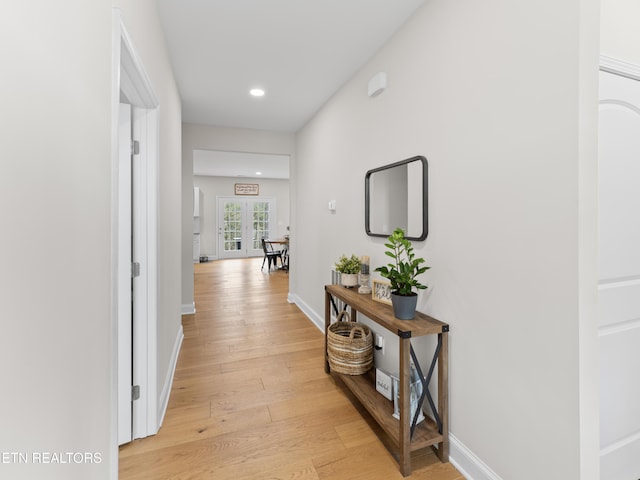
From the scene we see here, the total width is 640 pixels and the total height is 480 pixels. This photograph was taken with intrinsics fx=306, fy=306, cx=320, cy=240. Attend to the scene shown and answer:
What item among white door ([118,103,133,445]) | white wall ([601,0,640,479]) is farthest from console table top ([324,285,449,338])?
white door ([118,103,133,445])

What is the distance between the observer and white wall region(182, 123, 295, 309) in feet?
13.0

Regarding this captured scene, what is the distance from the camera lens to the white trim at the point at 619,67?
1247 mm

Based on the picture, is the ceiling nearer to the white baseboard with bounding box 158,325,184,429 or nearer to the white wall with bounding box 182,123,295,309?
the white wall with bounding box 182,123,295,309

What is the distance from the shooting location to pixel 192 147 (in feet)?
13.1

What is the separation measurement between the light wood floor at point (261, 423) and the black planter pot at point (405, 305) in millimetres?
746

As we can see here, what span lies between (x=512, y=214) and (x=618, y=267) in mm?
497

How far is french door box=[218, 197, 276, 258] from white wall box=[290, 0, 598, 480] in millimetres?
8477

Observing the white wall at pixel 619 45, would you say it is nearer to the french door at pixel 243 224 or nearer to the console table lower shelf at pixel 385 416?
the console table lower shelf at pixel 385 416

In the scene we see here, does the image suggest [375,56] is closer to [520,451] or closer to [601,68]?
[601,68]

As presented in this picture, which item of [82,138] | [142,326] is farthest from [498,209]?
[142,326]

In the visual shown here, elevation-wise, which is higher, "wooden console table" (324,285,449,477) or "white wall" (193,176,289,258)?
"white wall" (193,176,289,258)

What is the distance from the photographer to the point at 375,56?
2.32 m

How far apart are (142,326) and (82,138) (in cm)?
127

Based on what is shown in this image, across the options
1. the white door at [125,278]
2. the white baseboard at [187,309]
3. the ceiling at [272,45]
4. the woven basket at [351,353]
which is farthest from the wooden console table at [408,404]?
the white baseboard at [187,309]
